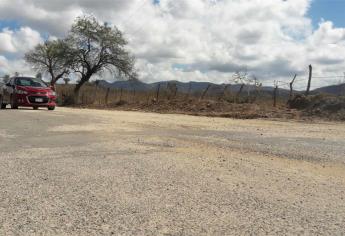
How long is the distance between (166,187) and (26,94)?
15.6 m

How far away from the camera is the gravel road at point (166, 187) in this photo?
448 centimetres

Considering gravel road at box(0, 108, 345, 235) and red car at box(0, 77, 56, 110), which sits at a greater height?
red car at box(0, 77, 56, 110)

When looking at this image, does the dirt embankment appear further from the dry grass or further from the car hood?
the car hood

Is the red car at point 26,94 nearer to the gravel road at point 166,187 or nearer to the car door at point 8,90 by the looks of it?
the car door at point 8,90

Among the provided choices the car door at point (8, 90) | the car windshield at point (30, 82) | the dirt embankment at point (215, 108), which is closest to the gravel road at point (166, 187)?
the car windshield at point (30, 82)

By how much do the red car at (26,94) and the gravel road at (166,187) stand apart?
10.0 metres

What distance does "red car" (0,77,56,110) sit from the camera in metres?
20.1

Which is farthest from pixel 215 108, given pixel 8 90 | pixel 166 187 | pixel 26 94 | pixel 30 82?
pixel 166 187

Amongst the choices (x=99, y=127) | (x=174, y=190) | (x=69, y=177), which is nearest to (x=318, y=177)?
(x=174, y=190)

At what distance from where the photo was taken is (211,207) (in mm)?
5035

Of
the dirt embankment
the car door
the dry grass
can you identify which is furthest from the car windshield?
the dry grass

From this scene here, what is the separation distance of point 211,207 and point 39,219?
1788mm

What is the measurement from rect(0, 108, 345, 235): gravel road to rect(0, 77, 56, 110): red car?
10.0 metres

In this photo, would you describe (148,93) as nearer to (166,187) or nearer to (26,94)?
(26,94)
